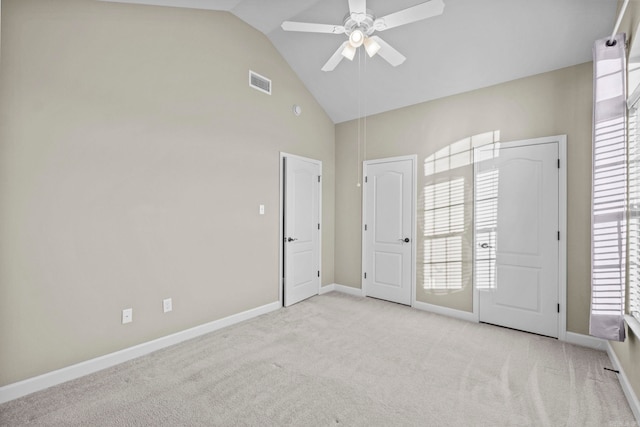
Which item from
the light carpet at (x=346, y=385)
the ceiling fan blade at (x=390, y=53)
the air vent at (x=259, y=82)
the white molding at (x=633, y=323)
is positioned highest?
the air vent at (x=259, y=82)

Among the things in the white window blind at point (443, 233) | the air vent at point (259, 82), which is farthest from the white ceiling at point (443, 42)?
the white window blind at point (443, 233)

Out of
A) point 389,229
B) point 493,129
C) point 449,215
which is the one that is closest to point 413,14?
point 493,129

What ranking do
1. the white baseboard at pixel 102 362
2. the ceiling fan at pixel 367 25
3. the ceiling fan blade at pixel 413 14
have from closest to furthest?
the ceiling fan blade at pixel 413 14 < the ceiling fan at pixel 367 25 < the white baseboard at pixel 102 362

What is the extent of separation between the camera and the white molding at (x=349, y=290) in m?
4.69

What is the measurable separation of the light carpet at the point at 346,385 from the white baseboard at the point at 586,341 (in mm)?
109

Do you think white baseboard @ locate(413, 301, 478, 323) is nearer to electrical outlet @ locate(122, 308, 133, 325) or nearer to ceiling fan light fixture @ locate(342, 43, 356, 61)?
ceiling fan light fixture @ locate(342, 43, 356, 61)

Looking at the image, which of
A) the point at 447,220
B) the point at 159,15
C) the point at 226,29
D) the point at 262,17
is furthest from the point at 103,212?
the point at 447,220

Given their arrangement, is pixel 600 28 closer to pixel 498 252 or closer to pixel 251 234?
pixel 498 252

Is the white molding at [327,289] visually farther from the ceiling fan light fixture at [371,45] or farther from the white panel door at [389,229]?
the ceiling fan light fixture at [371,45]

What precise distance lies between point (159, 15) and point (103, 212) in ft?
6.45

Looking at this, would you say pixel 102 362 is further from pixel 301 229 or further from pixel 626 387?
pixel 626 387

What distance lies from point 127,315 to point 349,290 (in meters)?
3.16

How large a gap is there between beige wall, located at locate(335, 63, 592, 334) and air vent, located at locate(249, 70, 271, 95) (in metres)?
1.57

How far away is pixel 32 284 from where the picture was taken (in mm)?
2143
